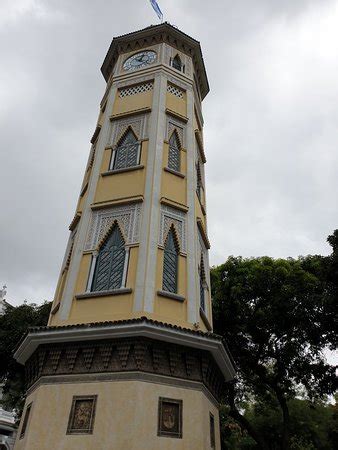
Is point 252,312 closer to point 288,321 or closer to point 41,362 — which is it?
point 288,321

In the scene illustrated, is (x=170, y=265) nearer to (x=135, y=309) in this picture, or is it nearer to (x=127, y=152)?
(x=135, y=309)

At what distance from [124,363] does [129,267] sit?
7.92 feet

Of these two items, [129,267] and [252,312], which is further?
[252,312]

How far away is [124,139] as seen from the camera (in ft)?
43.0

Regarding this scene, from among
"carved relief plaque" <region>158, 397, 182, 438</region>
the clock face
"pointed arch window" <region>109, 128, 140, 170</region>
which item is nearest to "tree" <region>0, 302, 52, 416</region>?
"pointed arch window" <region>109, 128, 140, 170</region>

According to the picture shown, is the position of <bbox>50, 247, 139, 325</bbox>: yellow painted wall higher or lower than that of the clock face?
lower

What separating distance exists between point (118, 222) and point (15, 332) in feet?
27.5

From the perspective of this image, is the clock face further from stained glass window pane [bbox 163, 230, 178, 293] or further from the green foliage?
the green foliage

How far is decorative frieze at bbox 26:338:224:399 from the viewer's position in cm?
812

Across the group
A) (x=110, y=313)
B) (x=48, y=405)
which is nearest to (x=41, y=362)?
(x=48, y=405)

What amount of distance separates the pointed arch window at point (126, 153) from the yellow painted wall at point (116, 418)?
21.1ft

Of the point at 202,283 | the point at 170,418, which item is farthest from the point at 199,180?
the point at 170,418

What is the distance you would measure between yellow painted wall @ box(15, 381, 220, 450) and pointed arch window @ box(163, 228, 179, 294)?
2.43 m

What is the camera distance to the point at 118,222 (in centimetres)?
1080
